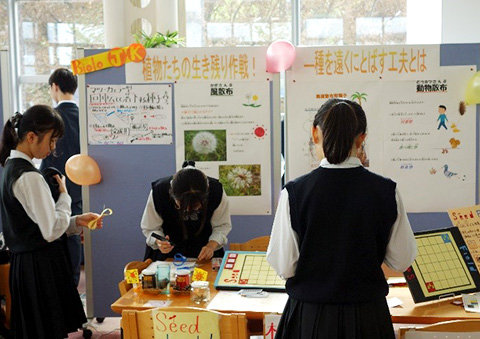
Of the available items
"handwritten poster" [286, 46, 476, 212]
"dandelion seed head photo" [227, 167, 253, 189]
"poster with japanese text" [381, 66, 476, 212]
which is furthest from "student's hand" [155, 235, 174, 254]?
"poster with japanese text" [381, 66, 476, 212]

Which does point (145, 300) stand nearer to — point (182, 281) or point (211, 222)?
point (182, 281)

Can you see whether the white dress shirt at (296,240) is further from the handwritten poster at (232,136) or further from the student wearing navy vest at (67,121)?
the student wearing navy vest at (67,121)

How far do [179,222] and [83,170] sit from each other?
83 centimetres

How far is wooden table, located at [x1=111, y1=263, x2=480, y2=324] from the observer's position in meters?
2.33

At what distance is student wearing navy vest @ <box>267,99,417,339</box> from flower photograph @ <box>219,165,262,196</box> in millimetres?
1806

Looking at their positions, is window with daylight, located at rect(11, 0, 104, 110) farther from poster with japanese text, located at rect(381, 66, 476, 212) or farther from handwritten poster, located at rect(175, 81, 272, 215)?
poster with japanese text, located at rect(381, 66, 476, 212)

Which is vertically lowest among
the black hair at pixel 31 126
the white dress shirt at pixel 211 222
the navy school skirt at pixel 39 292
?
the navy school skirt at pixel 39 292

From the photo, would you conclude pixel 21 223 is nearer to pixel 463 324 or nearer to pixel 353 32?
pixel 463 324

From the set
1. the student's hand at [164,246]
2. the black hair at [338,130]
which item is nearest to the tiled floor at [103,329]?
the student's hand at [164,246]

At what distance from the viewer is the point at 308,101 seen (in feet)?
12.3

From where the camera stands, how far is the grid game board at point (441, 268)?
247 cm

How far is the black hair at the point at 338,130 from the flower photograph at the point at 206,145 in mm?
1905

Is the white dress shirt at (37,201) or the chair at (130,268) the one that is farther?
the white dress shirt at (37,201)

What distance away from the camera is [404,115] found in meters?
3.72
